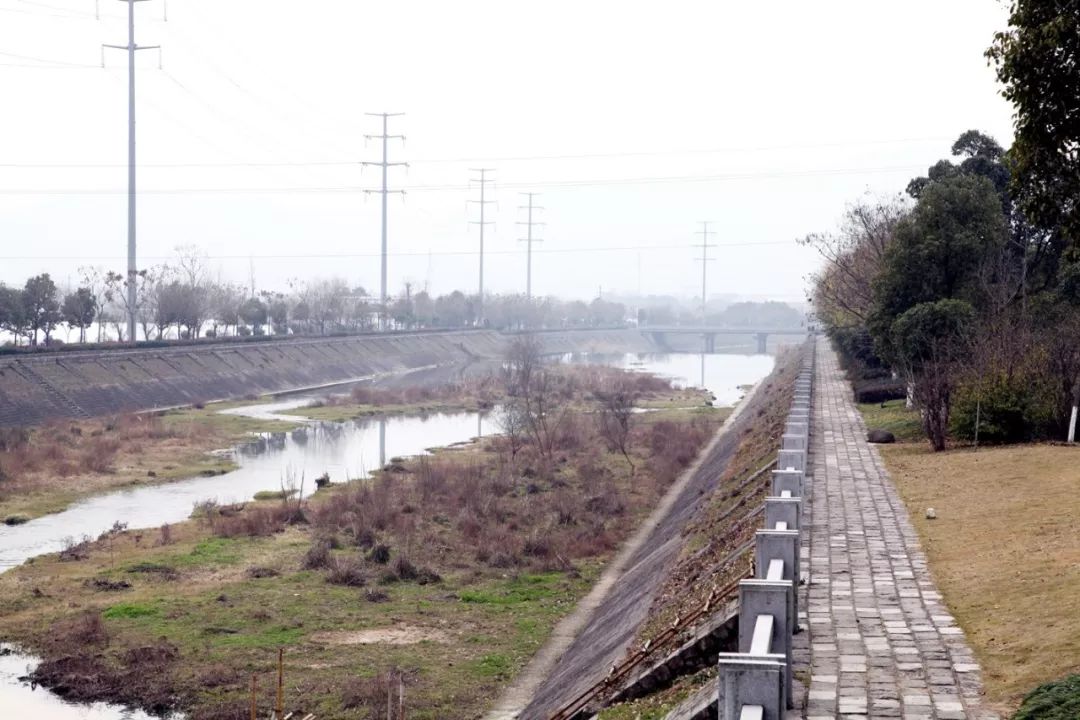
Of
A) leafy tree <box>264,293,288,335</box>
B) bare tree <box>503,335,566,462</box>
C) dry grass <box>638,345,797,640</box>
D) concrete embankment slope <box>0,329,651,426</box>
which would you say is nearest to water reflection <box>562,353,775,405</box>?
bare tree <box>503,335,566,462</box>

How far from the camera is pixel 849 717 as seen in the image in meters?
7.95

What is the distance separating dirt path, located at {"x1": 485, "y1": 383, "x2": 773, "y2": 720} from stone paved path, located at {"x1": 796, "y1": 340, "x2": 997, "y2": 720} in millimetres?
2577

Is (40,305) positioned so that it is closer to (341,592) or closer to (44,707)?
(341,592)

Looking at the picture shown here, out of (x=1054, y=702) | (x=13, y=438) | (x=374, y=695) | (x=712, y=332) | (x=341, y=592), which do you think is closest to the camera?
(x=1054, y=702)

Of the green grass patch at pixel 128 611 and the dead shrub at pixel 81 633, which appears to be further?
the green grass patch at pixel 128 611

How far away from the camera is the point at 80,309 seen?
229 feet

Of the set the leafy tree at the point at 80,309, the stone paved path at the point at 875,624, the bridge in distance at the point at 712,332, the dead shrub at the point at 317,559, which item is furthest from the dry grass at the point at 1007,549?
the bridge in distance at the point at 712,332

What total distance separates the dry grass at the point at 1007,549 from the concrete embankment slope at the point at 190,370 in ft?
125

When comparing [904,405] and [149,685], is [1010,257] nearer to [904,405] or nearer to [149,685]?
[904,405]

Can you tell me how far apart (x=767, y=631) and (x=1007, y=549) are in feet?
20.7

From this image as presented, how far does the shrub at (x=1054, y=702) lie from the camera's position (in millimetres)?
7262

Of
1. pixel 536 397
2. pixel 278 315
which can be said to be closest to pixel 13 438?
pixel 536 397

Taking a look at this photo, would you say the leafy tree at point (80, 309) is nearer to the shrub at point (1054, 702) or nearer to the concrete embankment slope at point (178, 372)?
the concrete embankment slope at point (178, 372)

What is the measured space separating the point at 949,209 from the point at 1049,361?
261 inches
